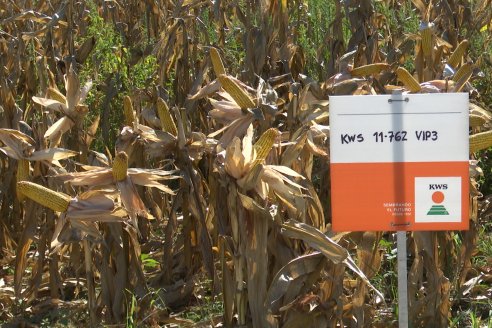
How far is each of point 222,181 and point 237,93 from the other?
1.19 feet

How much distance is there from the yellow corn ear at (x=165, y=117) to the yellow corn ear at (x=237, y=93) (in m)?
0.24

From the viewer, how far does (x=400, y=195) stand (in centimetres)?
277

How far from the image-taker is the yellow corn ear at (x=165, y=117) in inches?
126

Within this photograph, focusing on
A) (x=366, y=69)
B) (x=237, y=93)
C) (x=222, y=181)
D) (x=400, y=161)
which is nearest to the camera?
(x=400, y=161)

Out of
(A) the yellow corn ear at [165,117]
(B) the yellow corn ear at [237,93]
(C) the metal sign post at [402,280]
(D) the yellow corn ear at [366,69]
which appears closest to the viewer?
(C) the metal sign post at [402,280]

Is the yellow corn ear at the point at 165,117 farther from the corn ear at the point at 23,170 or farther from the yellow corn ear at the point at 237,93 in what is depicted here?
the corn ear at the point at 23,170

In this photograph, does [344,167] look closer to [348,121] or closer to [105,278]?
[348,121]

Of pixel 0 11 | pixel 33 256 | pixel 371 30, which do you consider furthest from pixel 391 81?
pixel 0 11

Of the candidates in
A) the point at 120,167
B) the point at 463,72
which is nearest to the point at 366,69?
the point at 463,72

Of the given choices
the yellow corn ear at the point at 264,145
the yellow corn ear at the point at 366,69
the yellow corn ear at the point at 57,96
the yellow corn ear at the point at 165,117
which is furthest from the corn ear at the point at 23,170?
the yellow corn ear at the point at 366,69

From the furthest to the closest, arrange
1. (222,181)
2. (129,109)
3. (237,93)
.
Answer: (129,109), (237,93), (222,181)

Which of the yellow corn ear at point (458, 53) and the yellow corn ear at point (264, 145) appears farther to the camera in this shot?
the yellow corn ear at point (458, 53)

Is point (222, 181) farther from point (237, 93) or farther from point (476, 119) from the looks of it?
point (476, 119)

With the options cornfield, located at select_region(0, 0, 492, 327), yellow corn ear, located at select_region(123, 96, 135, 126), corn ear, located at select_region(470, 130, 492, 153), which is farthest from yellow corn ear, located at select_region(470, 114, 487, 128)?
yellow corn ear, located at select_region(123, 96, 135, 126)
